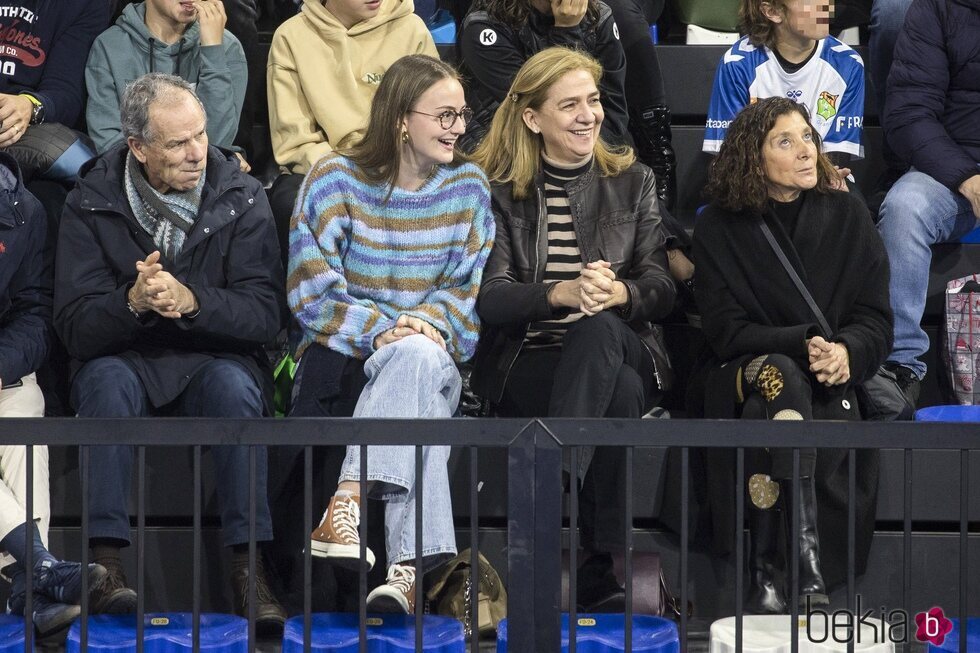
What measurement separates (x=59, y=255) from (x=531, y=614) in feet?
6.67

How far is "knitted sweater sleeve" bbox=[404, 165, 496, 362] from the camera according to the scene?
4223mm

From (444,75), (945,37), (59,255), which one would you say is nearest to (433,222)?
(444,75)

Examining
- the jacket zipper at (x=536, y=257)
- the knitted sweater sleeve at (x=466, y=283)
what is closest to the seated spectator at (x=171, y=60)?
the knitted sweater sleeve at (x=466, y=283)

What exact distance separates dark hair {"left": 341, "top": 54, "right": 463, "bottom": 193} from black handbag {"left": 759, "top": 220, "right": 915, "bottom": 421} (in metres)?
1.08

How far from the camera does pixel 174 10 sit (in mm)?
5082

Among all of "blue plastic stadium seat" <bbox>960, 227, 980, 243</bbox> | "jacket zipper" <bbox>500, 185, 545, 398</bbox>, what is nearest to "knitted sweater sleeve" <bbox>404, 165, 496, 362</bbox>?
"jacket zipper" <bbox>500, 185, 545, 398</bbox>

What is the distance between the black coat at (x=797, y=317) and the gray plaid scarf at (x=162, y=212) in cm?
150

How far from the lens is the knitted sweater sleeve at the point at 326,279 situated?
4.16 metres

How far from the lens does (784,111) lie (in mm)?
4480

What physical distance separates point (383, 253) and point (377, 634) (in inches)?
50.9

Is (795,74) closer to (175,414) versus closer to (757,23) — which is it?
(757,23)

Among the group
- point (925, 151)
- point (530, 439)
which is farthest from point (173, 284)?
point (925, 151)

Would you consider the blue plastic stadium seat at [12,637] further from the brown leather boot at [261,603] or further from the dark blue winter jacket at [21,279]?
the dark blue winter jacket at [21,279]

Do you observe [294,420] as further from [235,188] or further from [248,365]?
[235,188]
